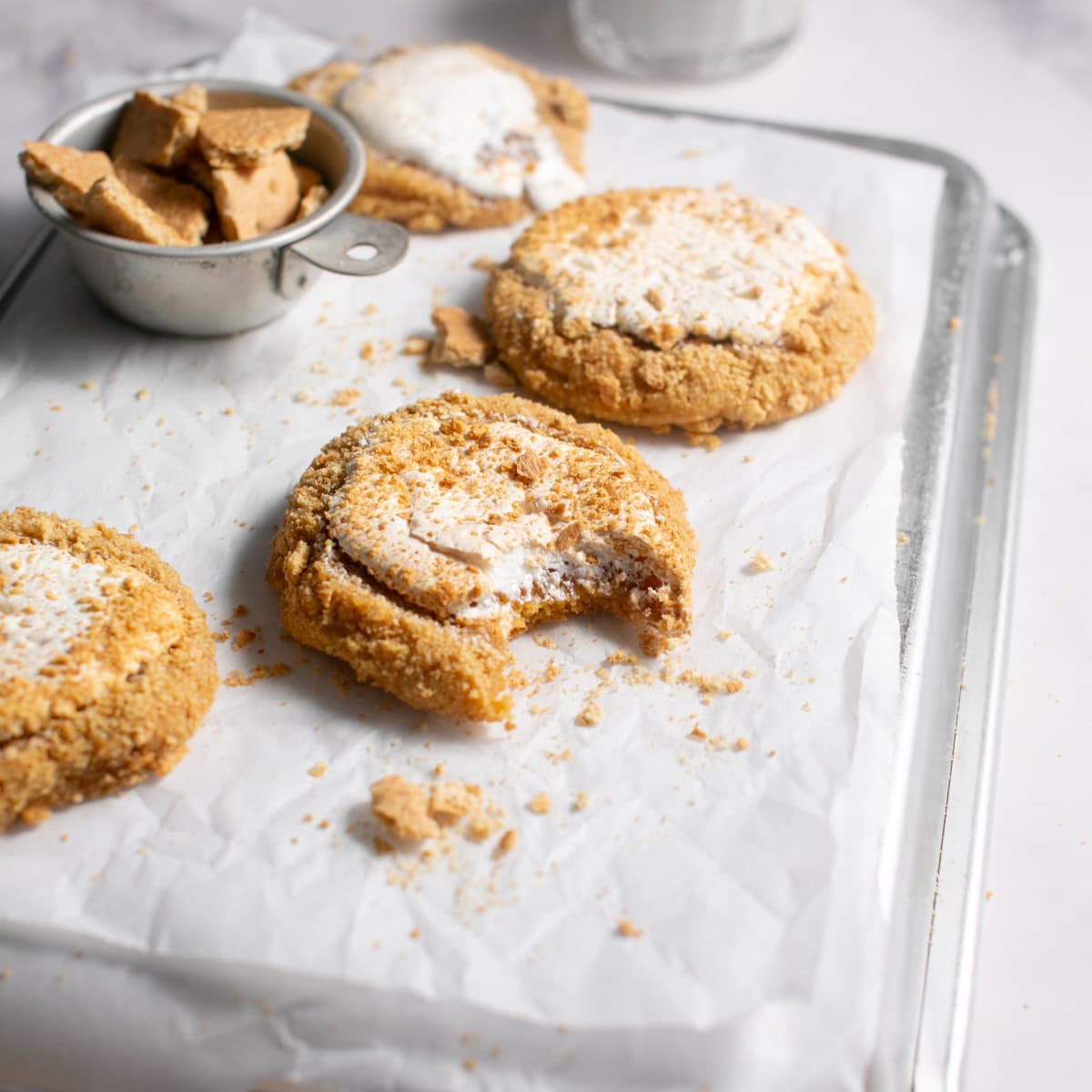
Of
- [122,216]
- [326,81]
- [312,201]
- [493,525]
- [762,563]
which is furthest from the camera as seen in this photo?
[326,81]

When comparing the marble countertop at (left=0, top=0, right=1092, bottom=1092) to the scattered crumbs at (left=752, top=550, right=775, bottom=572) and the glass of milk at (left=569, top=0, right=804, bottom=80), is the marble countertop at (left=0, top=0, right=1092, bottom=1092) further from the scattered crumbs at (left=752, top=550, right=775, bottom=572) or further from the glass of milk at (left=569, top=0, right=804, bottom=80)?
the scattered crumbs at (left=752, top=550, right=775, bottom=572)

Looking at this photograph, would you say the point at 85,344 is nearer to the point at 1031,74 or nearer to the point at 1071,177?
the point at 1071,177

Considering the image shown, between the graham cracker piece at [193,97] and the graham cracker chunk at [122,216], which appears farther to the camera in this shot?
the graham cracker piece at [193,97]

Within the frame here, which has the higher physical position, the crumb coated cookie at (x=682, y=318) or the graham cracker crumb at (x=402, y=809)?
the crumb coated cookie at (x=682, y=318)

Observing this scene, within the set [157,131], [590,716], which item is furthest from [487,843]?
[157,131]

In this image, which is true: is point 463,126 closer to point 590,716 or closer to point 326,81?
point 326,81

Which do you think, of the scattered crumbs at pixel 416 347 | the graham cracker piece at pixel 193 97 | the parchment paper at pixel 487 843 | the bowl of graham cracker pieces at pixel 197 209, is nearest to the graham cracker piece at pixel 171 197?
the bowl of graham cracker pieces at pixel 197 209

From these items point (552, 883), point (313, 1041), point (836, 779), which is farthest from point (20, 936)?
point (836, 779)

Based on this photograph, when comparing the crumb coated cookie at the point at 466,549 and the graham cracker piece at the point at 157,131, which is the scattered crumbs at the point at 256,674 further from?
the graham cracker piece at the point at 157,131
